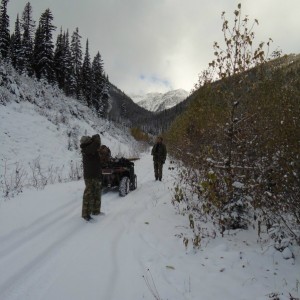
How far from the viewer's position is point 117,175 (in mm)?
9305

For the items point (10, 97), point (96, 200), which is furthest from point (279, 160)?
point (10, 97)

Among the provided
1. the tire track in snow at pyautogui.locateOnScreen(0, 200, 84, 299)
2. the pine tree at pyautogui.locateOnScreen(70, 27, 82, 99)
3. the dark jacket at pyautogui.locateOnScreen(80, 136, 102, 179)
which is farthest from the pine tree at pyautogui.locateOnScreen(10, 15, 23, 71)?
the tire track in snow at pyautogui.locateOnScreen(0, 200, 84, 299)

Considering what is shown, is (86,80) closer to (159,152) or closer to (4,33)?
(4,33)

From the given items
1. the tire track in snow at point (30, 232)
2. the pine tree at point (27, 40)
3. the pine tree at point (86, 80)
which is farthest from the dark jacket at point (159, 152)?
the pine tree at point (86, 80)

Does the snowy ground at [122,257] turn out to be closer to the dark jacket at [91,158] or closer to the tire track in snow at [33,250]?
the tire track in snow at [33,250]

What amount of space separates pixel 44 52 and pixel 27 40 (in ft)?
17.4

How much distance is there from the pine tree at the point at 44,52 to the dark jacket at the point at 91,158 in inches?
1337

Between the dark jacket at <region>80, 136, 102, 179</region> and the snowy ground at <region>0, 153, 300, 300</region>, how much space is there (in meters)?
0.97

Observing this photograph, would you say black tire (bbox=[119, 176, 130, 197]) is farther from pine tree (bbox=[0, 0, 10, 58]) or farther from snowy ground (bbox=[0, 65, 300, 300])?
pine tree (bbox=[0, 0, 10, 58])

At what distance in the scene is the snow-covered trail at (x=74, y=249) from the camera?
12.5 ft

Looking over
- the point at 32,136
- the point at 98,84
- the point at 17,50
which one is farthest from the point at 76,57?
the point at 32,136

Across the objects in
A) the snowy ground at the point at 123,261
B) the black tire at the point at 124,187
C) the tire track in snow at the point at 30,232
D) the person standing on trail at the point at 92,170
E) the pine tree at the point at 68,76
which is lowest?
the snowy ground at the point at 123,261

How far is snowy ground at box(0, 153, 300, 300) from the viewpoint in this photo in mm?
3748

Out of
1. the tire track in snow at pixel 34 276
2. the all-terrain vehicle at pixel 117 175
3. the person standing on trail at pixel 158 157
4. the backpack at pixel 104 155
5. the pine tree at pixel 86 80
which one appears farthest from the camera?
the pine tree at pixel 86 80
